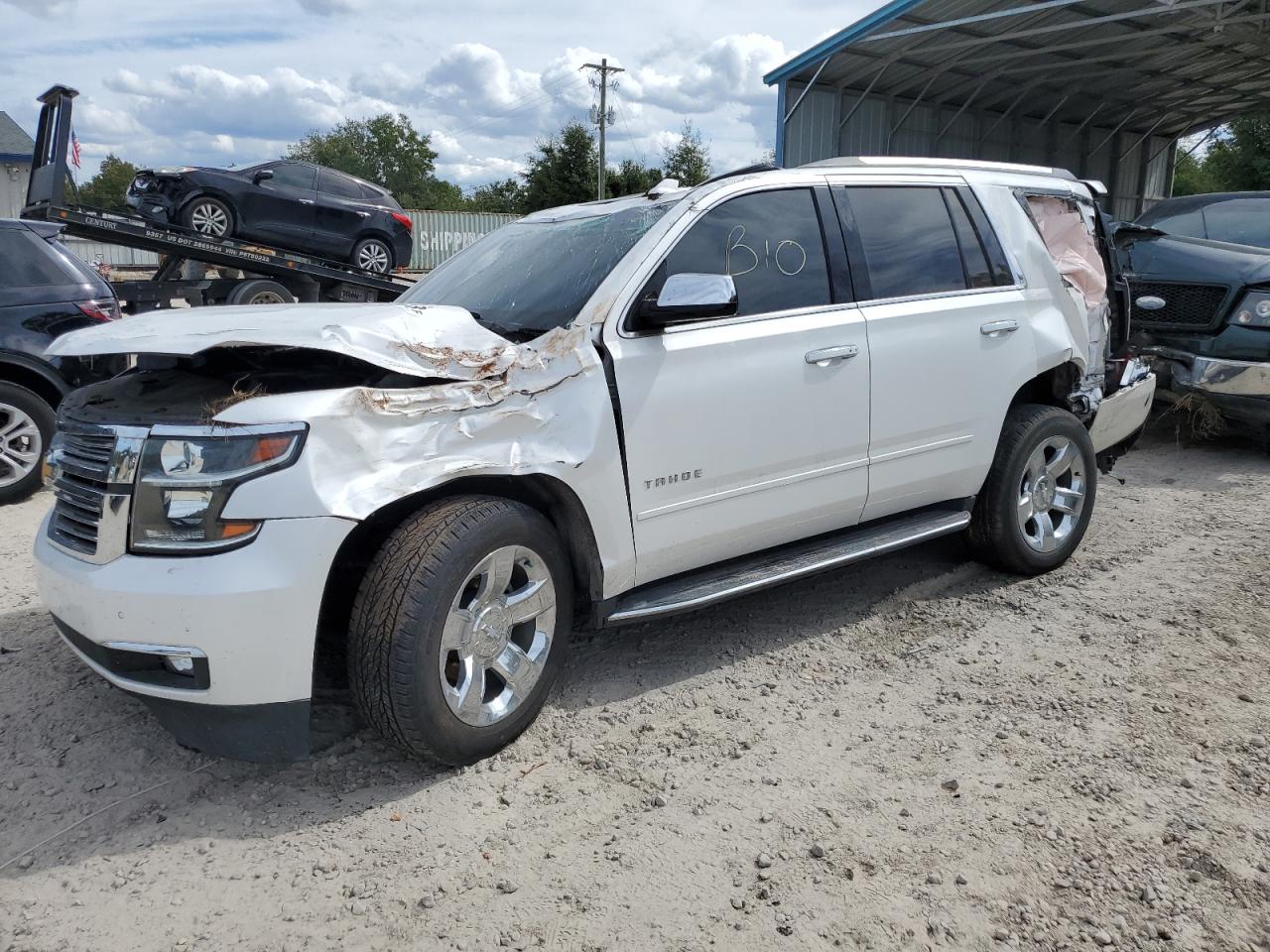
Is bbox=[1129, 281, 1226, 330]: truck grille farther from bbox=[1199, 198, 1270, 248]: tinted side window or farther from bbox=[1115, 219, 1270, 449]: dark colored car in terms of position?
bbox=[1199, 198, 1270, 248]: tinted side window

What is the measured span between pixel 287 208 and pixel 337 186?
3.27ft

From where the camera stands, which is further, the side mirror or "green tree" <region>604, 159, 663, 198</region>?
"green tree" <region>604, 159, 663, 198</region>

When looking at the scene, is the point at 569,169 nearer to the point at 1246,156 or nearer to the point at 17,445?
the point at 1246,156

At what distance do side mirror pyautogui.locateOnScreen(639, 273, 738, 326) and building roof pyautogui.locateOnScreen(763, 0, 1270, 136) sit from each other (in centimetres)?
1342

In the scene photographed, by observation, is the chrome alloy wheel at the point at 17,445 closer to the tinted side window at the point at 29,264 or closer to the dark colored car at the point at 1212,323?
the tinted side window at the point at 29,264

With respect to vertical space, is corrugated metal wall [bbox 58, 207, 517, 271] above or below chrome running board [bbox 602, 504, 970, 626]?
above

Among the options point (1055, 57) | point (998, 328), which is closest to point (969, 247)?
point (998, 328)

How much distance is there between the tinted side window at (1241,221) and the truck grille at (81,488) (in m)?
9.11

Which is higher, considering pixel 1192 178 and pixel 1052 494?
pixel 1192 178

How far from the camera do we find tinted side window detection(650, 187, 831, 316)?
377 centimetres

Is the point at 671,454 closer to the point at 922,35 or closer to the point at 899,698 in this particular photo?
the point at 899,698

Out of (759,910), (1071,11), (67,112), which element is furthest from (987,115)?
(759,910)

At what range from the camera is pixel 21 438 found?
6527 mm

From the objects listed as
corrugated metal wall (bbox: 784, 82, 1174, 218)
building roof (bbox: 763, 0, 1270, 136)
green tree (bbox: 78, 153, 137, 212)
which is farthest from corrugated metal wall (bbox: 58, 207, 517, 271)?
green tree (bbox: 78, 153, 137, 212)
